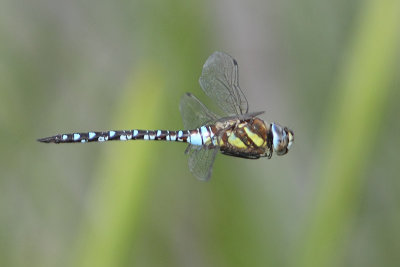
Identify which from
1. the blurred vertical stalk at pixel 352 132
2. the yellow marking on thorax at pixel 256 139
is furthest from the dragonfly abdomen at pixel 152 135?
the blurred vertical stalk at pixel 352 132

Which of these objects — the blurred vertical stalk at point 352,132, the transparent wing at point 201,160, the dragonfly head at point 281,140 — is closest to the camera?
the transparent wing at point 201,160

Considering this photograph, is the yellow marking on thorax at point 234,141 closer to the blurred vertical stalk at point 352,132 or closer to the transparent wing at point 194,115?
the transparent wing at point 194,115

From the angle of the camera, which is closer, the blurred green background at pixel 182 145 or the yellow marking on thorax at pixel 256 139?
the yellow marking on thorax at pixel 256 139

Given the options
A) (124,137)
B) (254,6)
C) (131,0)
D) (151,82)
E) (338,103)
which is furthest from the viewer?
(254,6)

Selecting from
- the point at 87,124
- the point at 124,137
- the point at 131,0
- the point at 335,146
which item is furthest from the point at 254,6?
the point at 124,137

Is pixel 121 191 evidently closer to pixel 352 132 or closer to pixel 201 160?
pixel 201 160

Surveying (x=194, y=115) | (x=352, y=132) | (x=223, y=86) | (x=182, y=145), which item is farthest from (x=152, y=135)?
(x=182, y=145)

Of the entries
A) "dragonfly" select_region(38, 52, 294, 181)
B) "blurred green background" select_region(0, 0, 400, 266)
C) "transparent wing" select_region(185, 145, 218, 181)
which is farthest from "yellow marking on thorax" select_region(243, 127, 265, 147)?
"blurred green background" select_region(0, 0, 400, 266)

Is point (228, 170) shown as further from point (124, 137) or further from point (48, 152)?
point (48, 152)
